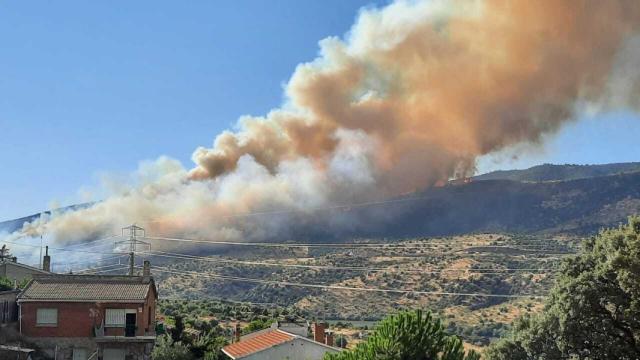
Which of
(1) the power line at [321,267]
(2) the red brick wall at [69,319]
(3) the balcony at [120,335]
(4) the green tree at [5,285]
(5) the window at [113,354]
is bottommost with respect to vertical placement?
(5) the window at [113,354]

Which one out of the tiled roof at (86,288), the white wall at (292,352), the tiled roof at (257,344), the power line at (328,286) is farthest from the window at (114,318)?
the power line at (328,286)

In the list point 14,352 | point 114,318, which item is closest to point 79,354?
point 114,318

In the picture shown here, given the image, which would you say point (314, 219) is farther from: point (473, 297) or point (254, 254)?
point (473, 297)

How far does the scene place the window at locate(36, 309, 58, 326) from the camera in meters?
48.2

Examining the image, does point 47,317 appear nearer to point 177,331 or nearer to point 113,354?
point 113,354

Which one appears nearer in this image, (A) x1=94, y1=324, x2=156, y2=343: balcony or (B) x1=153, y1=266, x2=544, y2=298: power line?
(A) x1=94, y1=324, x2=156, y2=343: balcony

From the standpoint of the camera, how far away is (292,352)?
45625 millimetres

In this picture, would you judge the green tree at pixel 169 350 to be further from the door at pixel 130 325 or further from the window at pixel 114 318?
the window at pixel 114 318

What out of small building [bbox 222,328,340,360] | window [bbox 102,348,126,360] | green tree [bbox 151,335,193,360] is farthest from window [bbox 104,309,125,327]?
small building [bbox 222,328,340,360]

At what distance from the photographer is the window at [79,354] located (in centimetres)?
4797

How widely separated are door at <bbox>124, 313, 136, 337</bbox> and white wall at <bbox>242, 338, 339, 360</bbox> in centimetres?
848

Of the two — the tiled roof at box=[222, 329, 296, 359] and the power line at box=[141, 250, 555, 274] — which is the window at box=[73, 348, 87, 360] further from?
the power line at box=[141, 250, 555, 274]

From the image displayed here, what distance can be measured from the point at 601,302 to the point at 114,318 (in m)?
29.3

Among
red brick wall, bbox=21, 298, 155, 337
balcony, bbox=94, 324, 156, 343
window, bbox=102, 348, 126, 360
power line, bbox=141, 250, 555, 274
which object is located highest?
power line, bbox=141, 250, 555, 274
